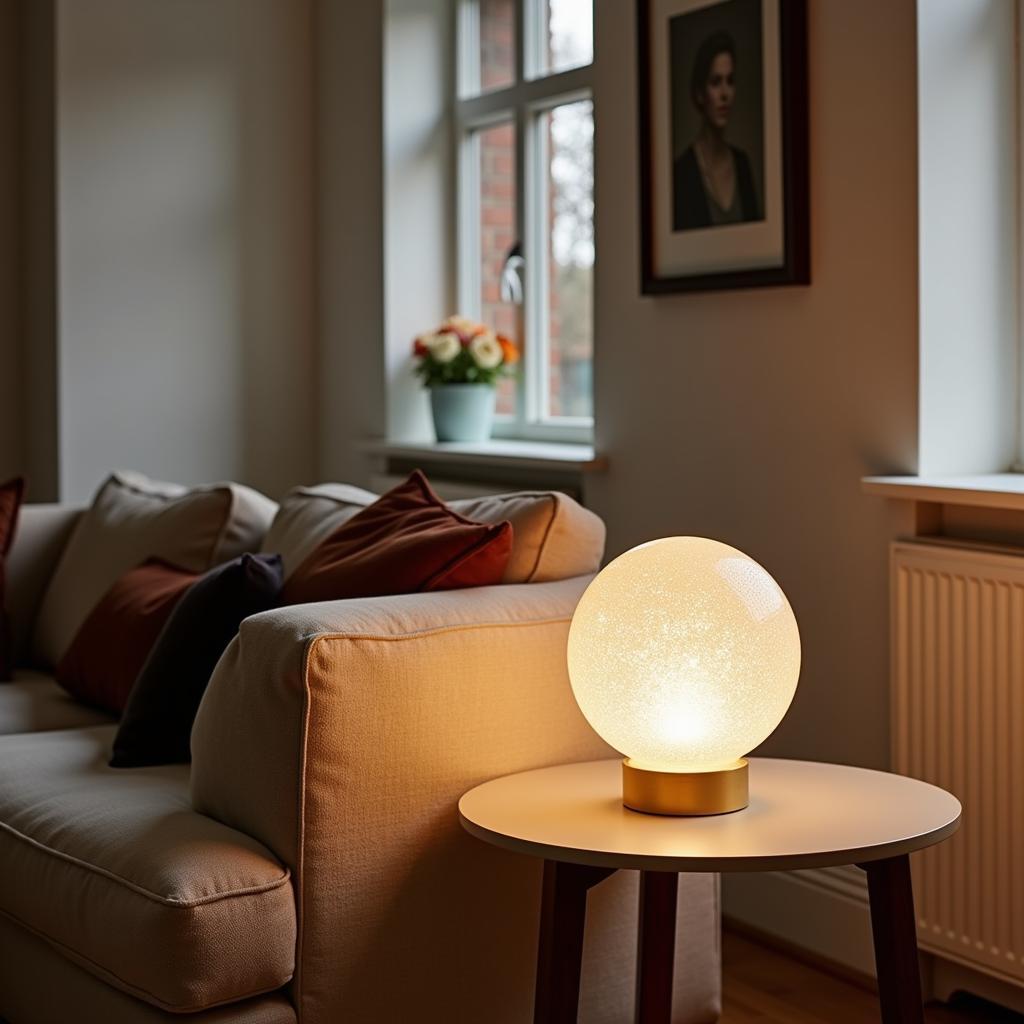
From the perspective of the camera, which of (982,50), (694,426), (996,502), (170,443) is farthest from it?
(170,443)

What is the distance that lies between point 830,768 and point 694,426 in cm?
117

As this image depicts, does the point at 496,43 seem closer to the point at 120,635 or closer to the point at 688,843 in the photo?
the point at 120,635

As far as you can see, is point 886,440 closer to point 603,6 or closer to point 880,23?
point 880,23

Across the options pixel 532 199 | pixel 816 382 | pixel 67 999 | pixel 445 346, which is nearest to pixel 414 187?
→ pixel 532 199

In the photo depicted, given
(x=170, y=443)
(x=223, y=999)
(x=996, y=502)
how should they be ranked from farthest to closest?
(x=170, y=443) < (x=996, y=502) < (x=223, y=999)

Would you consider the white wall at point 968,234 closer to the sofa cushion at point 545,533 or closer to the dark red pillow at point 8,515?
the sofa cushion at point 545,533

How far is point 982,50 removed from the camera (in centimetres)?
259

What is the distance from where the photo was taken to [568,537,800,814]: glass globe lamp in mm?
1784

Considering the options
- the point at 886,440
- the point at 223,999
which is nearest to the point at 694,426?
the point at 886,440

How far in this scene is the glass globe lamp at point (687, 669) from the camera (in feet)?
5.85

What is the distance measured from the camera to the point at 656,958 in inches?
79.9

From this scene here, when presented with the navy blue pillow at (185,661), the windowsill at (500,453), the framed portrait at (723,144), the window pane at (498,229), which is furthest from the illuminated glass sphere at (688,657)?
the window pane at (498,229)

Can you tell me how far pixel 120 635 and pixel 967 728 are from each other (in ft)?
5.01

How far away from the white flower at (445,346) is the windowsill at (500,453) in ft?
0.77
